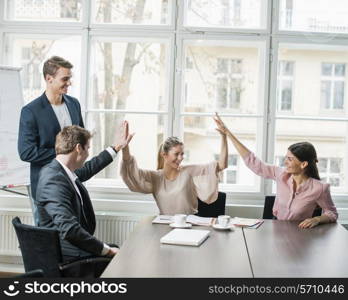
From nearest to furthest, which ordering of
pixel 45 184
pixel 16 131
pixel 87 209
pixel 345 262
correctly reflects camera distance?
pixel 345 262, pixel 45 184, pixel 87 209, pixel 16 131

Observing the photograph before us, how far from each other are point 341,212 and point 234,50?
1.62 meters

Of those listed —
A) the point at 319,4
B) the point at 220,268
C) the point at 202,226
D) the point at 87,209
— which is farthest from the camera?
the point at 319,4

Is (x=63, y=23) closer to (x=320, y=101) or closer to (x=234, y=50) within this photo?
(x=234, y=50)

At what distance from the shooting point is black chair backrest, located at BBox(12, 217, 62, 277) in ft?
8.02

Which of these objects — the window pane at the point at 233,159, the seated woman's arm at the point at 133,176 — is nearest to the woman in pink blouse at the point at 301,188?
the seated woman's arm at the point at 133,176

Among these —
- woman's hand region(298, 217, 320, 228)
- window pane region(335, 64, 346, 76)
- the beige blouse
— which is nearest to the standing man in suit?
the beige blouse

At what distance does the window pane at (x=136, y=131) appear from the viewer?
4461 millimetres

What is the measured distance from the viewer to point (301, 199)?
3.47 m

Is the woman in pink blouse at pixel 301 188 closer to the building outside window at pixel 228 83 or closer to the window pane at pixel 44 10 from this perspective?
the building outside window at pixel 228 83

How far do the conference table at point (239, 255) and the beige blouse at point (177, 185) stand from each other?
1.34 ft

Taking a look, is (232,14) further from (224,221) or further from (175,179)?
(224,221)

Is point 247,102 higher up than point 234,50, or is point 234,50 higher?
point 234,50

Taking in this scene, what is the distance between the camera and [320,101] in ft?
14.4

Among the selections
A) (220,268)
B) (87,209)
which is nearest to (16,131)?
(87,209)
